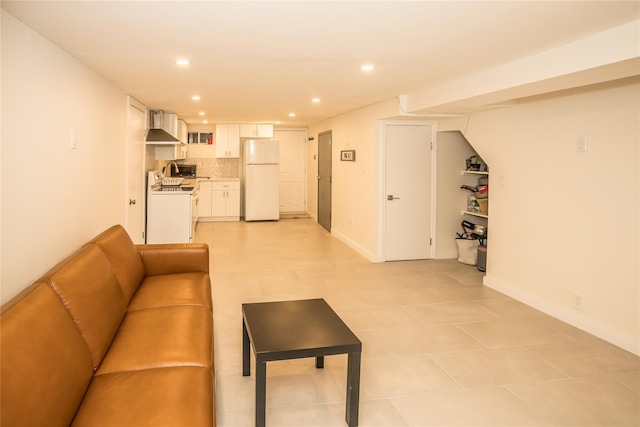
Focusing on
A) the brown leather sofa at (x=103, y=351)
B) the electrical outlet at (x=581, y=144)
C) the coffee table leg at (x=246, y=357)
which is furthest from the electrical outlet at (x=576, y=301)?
the brown leather sofa at (x=103, y=351)

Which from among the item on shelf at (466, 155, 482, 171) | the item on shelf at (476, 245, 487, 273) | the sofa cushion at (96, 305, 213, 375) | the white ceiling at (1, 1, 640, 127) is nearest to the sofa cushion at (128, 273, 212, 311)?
the sofa cushion at (96, 305, 213, 375)

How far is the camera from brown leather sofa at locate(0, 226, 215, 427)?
156 centimetres

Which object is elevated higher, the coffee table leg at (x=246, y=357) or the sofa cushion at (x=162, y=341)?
the sofa cushion at (x=162, y=341)

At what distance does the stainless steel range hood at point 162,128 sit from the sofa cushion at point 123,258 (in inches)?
123

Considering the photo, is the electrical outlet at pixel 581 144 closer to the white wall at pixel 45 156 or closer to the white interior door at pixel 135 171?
the white wall at pixel 45 156

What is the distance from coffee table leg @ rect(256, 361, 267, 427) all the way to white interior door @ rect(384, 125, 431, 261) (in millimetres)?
4304

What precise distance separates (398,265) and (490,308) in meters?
1.87

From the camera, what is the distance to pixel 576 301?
395cm

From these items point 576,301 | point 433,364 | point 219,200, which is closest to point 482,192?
point 576,301

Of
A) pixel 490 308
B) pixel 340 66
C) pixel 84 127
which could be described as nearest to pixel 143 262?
pixel 84 127

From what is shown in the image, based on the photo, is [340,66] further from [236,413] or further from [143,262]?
[236,413]

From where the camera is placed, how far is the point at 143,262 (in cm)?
379

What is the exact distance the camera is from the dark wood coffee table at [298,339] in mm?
2283

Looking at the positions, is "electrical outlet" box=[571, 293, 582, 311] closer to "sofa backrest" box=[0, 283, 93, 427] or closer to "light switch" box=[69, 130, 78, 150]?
"sofa backrest" box=[0, 283, 93, 427]
